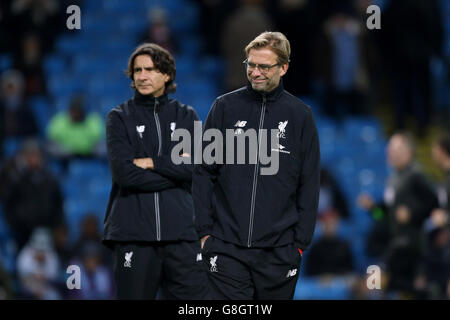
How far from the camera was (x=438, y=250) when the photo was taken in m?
9.70

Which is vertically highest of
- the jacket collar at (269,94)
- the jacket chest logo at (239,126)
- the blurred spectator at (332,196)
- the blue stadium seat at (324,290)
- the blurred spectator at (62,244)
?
the jacket collar at (269,94)

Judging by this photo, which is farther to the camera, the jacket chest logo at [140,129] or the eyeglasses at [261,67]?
the jacket chest logo at [140,129]

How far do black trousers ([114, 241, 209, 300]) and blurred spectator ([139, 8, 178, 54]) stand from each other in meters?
6.51

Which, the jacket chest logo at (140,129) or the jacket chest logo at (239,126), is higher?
the jacket chest logo at (239,126)

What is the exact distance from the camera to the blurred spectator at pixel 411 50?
13.3 m

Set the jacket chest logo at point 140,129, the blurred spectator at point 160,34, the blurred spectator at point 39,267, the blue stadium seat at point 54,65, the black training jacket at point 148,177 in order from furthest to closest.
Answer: the blue stadium seat at point 54,65, the blurred spectator at point 160,34, the blurred spectator at point 39,267, the jacket chest logo at point 140,129, the black training jacket at point 148,177

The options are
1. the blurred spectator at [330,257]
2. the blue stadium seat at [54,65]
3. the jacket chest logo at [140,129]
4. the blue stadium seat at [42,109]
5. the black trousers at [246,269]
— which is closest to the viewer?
the black trousers at [246,269]

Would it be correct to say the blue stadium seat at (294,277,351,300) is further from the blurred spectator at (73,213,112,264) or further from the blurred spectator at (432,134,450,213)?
the blurred spectator at (73,213,112,264)

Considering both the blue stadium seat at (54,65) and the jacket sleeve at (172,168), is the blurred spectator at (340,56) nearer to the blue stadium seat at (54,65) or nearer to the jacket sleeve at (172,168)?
the blue stadium seat at (54,65)

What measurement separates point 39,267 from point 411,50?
532 cm

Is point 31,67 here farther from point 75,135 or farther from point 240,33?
point 240,33

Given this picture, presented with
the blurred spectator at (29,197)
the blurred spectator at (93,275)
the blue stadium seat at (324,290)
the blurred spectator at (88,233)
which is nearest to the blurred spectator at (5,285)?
the blurred spectator at (93,275)

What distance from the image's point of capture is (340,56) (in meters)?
13.1
